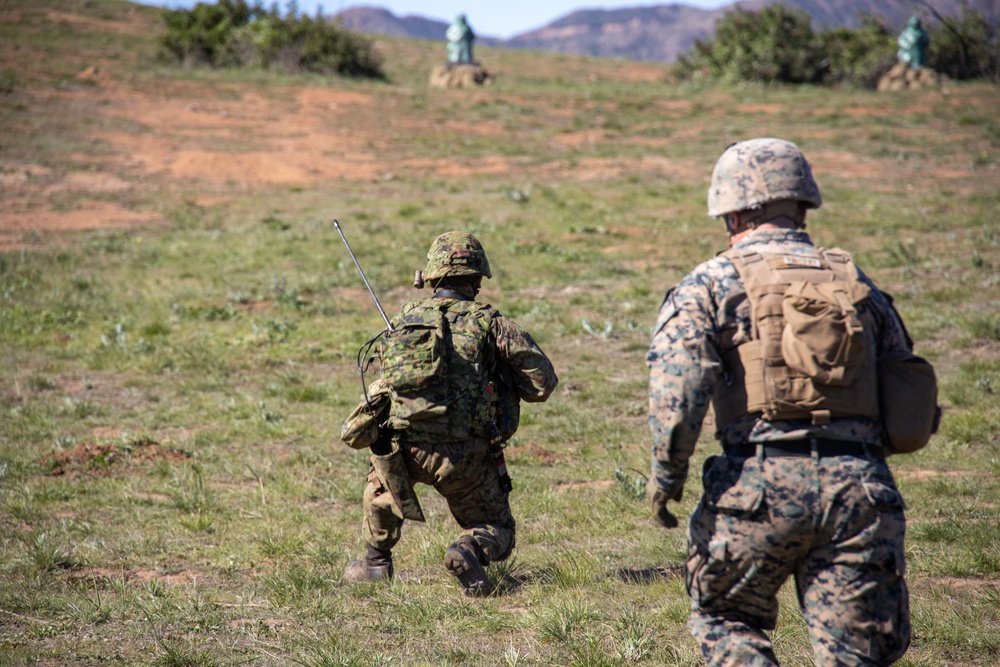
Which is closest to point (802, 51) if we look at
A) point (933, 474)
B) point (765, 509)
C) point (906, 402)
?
point (933, 474)

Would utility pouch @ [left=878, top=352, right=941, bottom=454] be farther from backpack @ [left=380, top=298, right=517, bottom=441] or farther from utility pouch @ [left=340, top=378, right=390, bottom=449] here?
utility pouch @ [left=340, top=378, right=390, bottom=449]

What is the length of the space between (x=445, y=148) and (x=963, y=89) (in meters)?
16.8

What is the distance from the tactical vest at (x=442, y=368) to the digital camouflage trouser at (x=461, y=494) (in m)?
0.09

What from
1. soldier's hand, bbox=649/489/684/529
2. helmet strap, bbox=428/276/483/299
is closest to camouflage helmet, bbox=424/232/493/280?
helmet strap, bbox=428/276/483/299

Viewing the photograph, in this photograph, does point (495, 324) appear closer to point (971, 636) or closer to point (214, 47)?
point (971, 636)

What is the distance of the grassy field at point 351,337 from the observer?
4484 millimetres

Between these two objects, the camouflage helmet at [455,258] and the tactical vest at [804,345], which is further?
the camouflage helmet at [455,258]

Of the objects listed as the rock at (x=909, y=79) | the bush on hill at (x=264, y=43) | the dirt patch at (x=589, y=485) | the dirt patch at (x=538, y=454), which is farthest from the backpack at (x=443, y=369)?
the rock at (x=909, y=79)

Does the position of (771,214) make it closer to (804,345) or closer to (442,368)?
(804,345)

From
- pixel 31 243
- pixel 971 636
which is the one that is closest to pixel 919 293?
pixel 971 636

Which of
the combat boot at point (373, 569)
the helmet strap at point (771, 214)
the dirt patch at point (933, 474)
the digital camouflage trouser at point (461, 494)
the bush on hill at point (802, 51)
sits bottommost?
the combat boot at point (373, 569)

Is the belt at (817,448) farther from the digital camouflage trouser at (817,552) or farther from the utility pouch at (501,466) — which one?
the utility pouch at (501,466)

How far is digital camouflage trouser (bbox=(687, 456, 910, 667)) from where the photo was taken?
2820 mm

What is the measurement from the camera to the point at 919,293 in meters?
11.6
